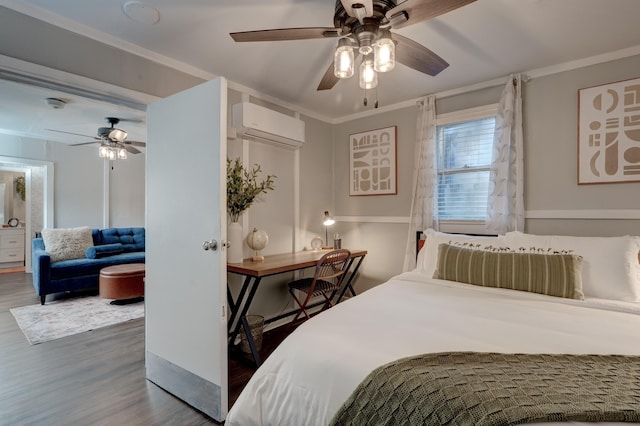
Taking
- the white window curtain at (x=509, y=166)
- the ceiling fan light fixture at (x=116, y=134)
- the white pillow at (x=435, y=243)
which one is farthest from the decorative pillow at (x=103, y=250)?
the white window curtain at (x=509, y=166)

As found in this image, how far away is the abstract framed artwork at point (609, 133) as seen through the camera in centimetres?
225

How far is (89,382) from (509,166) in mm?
3651

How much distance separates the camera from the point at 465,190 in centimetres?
305

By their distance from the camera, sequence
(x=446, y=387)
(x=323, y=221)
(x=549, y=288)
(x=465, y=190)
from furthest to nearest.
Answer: (x=323, y=221) → (x=465, y=190) → (x=549, y=288) → (x=446, y=387)

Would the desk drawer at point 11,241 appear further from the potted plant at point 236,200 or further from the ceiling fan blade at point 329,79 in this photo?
the ceiling fan blade at point 329,79

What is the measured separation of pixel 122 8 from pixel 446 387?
7.95 ft

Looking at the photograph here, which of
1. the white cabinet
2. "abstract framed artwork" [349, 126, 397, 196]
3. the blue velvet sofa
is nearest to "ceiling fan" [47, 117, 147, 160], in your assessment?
the blue velvet sofa

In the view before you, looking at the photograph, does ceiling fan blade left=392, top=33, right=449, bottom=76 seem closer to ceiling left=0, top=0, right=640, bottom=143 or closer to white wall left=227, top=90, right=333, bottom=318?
ceiling left=0, top=0, right=640, bottom=143

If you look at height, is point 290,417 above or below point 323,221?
below

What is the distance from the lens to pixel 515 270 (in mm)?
2053

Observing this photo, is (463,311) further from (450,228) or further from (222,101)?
(222,101)

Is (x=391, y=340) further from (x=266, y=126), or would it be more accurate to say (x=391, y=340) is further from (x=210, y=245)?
(x=266, y=126)

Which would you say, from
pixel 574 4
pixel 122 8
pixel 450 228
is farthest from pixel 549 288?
pixel 122 8

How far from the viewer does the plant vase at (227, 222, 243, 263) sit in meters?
2.54
